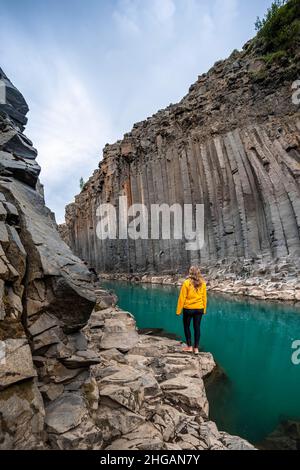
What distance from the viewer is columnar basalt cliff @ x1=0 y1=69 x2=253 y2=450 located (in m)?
2.93

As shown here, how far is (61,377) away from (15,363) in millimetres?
762

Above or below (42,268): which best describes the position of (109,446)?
below

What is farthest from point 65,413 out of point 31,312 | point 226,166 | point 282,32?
point 282,32

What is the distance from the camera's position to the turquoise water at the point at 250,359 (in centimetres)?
477

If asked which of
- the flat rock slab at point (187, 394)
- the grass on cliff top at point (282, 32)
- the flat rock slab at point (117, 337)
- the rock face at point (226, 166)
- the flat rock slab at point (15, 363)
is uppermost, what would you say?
the grass on cliff top at point (282, 32)

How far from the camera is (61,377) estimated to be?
3.56 m

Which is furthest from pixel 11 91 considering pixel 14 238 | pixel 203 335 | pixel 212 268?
pixel 212 268

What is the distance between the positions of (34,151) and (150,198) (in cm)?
2640

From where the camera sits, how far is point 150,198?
32844mm

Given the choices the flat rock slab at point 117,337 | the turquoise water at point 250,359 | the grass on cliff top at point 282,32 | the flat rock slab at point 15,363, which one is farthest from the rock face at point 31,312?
the grass on cliff top at point 282,32

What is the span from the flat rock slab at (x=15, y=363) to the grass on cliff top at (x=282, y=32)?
29.9 meters

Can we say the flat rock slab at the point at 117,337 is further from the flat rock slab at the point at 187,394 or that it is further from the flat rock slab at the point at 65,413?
the flat rock slab at the point at 65,413

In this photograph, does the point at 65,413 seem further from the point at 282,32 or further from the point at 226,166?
the point at 282,32
